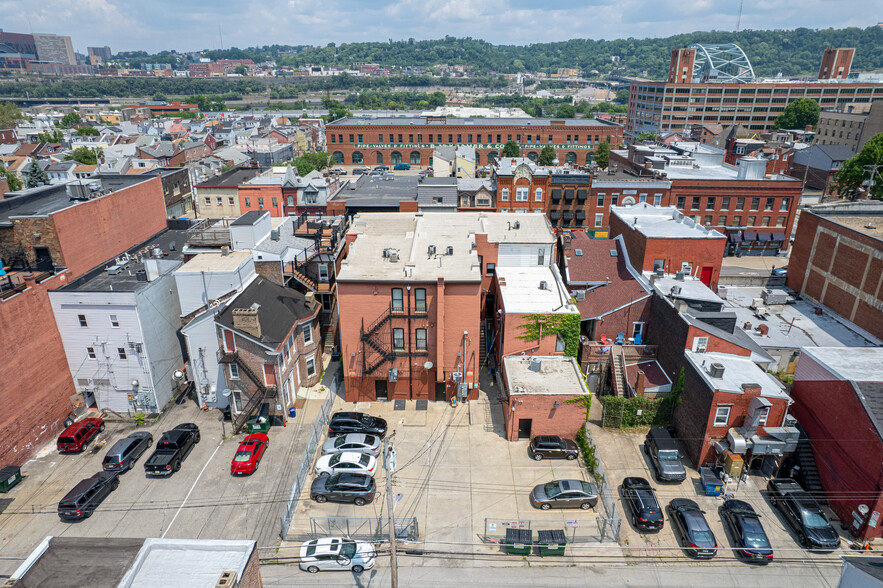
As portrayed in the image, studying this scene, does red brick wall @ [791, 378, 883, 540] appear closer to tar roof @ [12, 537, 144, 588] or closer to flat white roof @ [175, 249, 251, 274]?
tar roof @ [12, 537, 144, 588]

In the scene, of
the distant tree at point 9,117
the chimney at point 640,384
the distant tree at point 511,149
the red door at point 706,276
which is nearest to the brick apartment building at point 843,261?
the red door at point 706,276

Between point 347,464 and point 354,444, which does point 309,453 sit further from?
point 347,464

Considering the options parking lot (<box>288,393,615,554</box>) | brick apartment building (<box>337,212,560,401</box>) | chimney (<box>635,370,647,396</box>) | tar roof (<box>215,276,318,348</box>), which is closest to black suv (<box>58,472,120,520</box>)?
tar roof (<box>215,276,318,348</box>)

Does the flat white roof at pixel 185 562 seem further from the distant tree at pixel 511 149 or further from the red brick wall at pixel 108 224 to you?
the distant tree at pixel 511 149

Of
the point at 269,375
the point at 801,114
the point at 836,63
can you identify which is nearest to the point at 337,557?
the point at 269,375

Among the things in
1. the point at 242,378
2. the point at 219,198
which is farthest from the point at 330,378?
the point at 219,198

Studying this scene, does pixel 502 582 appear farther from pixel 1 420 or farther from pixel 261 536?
pixel 1 420
